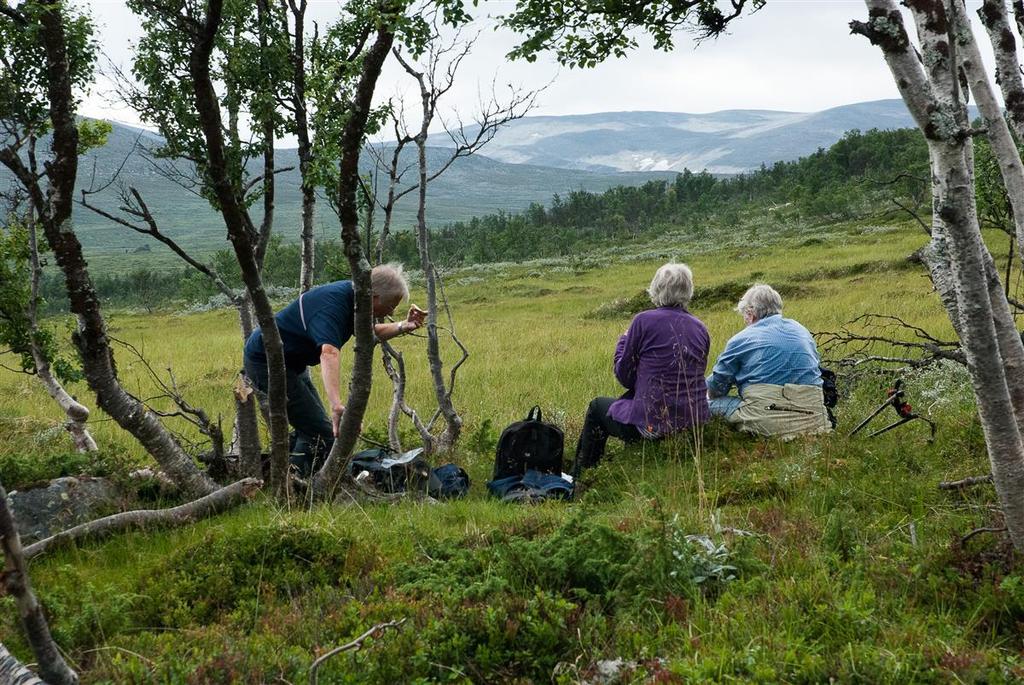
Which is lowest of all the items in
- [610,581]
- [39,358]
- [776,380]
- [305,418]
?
[610,581]

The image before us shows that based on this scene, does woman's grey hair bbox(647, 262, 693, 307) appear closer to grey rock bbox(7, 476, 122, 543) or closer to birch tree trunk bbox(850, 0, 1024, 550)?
birch tree trunk bbox(850, 0, 1024, 550)

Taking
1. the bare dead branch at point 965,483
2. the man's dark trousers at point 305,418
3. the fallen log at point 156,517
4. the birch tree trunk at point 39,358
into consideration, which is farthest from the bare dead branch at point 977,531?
the birch tree trunk at point 39,358

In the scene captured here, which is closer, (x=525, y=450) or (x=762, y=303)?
(x=525, y=450)

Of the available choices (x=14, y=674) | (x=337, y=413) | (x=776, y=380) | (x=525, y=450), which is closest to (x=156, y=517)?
(x=337, y=413)

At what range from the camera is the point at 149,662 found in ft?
10.5

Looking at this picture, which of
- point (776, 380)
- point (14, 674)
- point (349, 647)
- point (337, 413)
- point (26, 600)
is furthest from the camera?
point (776, 380)

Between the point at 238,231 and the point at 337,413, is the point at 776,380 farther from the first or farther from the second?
the point at 238,231

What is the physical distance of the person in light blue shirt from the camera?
6.41m

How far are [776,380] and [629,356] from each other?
116 cm

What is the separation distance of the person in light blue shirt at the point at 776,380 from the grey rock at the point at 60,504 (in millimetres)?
4668

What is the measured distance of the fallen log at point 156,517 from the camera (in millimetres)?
4703

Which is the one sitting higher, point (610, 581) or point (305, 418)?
point (305, 418)

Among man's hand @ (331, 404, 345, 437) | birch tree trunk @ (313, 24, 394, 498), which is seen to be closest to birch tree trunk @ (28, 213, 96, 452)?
man's hand @ (331, 404, 345, 437)

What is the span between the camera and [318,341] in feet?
18.0
